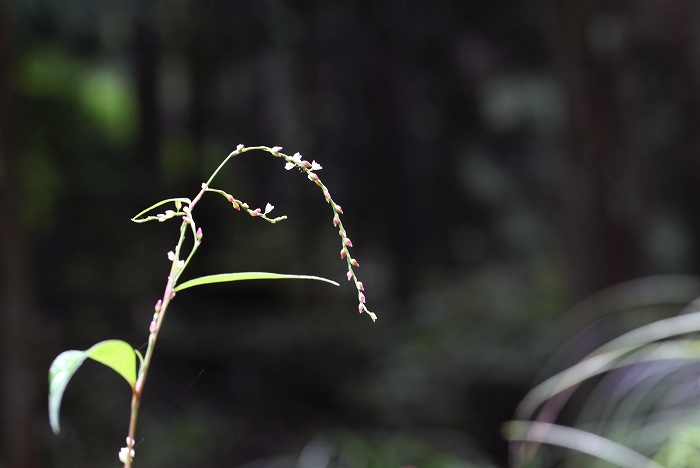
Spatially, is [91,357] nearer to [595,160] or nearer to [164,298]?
[164,298]

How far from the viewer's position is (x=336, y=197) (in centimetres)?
663

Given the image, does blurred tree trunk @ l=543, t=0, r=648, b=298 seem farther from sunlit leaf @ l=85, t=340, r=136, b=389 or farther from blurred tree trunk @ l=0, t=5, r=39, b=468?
sunlit leaf @ l=85, t=340, r=136, b=389

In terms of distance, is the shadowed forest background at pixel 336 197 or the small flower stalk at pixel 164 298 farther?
the shadowed forest background at pixel 336 197

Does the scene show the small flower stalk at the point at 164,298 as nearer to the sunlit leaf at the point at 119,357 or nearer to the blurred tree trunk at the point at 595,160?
the sunlit leaf at the point at 119,357

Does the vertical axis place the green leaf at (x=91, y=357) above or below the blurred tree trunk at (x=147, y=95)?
below

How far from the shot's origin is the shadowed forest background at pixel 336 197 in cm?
306

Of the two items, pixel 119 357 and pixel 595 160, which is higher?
pixel 595 160

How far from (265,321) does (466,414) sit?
2.45 metres

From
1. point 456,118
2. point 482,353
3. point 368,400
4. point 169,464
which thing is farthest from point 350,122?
point 169,464

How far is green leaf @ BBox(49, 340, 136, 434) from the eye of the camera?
0.34 meters

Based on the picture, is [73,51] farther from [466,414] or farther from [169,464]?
[466,414]

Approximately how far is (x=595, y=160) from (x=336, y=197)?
3791 millimetres

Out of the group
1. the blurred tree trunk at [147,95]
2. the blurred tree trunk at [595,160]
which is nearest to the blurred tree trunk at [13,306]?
the blurred tree trunk at [595,160]

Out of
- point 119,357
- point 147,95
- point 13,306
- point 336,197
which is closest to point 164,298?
point 119,357
